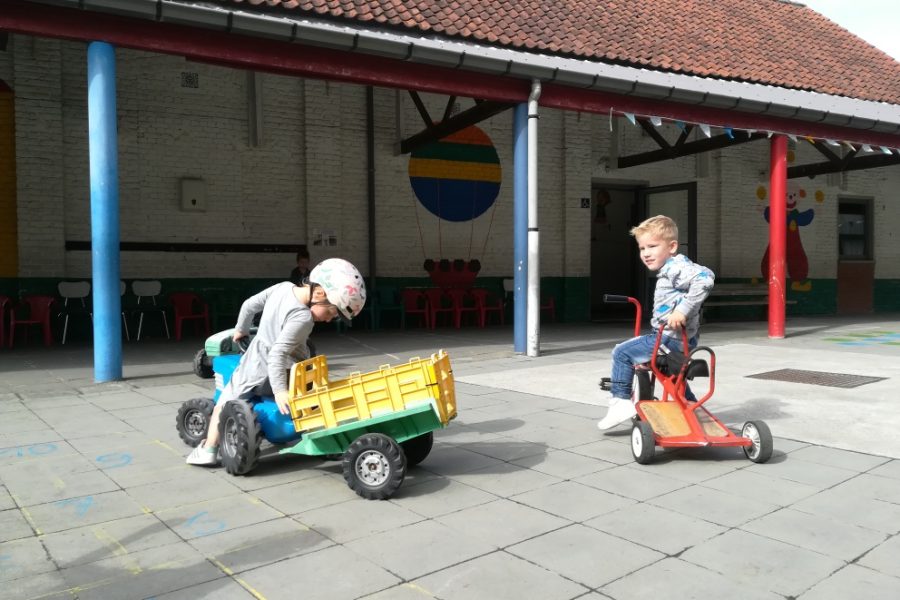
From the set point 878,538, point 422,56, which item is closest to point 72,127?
point 422,56

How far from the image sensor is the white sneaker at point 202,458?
4.48 m

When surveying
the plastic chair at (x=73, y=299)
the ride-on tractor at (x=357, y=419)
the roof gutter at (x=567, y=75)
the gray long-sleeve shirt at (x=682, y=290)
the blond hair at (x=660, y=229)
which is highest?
the roof gutter at (x=567, y=75)

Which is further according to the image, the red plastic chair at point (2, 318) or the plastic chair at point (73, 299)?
the plastic chair at point (73, 299)

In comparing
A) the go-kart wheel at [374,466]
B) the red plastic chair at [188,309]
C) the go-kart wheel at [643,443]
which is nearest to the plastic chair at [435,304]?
the red plastic chair at [188,309]

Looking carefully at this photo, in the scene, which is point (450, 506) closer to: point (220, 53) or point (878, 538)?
point (878, 538)

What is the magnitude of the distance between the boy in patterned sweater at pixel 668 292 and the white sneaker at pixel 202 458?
8.74 feet

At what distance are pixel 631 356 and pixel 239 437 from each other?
2.56 metres

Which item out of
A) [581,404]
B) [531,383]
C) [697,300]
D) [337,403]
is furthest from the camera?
[531,383]

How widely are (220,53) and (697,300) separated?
608 centimetres

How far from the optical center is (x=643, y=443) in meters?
4.47

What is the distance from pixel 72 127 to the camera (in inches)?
481

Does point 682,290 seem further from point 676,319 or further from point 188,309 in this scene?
point 188,309

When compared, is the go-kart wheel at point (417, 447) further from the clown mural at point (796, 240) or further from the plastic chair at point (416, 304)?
the clown mural at point (796, 240)

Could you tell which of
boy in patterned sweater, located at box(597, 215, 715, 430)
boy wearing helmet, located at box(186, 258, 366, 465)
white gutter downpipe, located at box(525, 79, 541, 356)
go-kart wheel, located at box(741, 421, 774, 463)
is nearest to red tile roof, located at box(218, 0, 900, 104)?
white gutter downpipe, located at box(525, 79, 541, 356)
